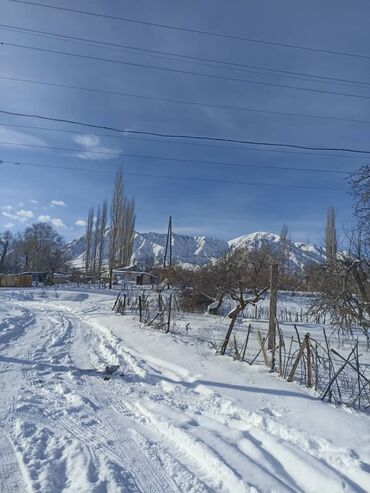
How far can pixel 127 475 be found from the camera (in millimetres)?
3650

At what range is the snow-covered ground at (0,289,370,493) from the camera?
11.8 feet

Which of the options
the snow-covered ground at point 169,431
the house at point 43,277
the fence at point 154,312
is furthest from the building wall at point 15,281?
the snow-covered ground at point 169,431

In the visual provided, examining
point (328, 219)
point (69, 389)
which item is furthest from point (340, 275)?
point (328, 219)

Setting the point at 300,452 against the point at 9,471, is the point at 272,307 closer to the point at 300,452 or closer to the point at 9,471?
the point at 300,452

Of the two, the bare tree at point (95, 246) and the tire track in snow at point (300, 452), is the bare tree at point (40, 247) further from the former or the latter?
the tire track in snow at point (300, 452)

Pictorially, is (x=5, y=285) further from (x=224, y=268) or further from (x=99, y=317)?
(x=224, y=268)

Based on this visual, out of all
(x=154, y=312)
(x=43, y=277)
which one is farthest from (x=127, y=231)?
(x=154, y=312)

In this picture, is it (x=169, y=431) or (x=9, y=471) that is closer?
(x=9, y=471)

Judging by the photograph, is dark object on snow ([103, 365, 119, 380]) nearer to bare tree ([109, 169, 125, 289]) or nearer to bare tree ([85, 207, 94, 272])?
bare tree ([109, 169, 125, 289])

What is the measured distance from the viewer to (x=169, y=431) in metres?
4.77

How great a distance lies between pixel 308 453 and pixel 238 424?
1.11 meters

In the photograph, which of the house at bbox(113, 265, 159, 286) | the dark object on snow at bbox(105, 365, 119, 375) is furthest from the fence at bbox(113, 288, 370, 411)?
the house at bbox(113, 265, 159, 286)

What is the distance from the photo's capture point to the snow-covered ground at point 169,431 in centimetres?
360

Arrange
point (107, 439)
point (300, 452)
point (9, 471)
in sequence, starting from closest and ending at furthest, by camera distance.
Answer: point (9, 471)
point (300, 452)
point (107, 439)
